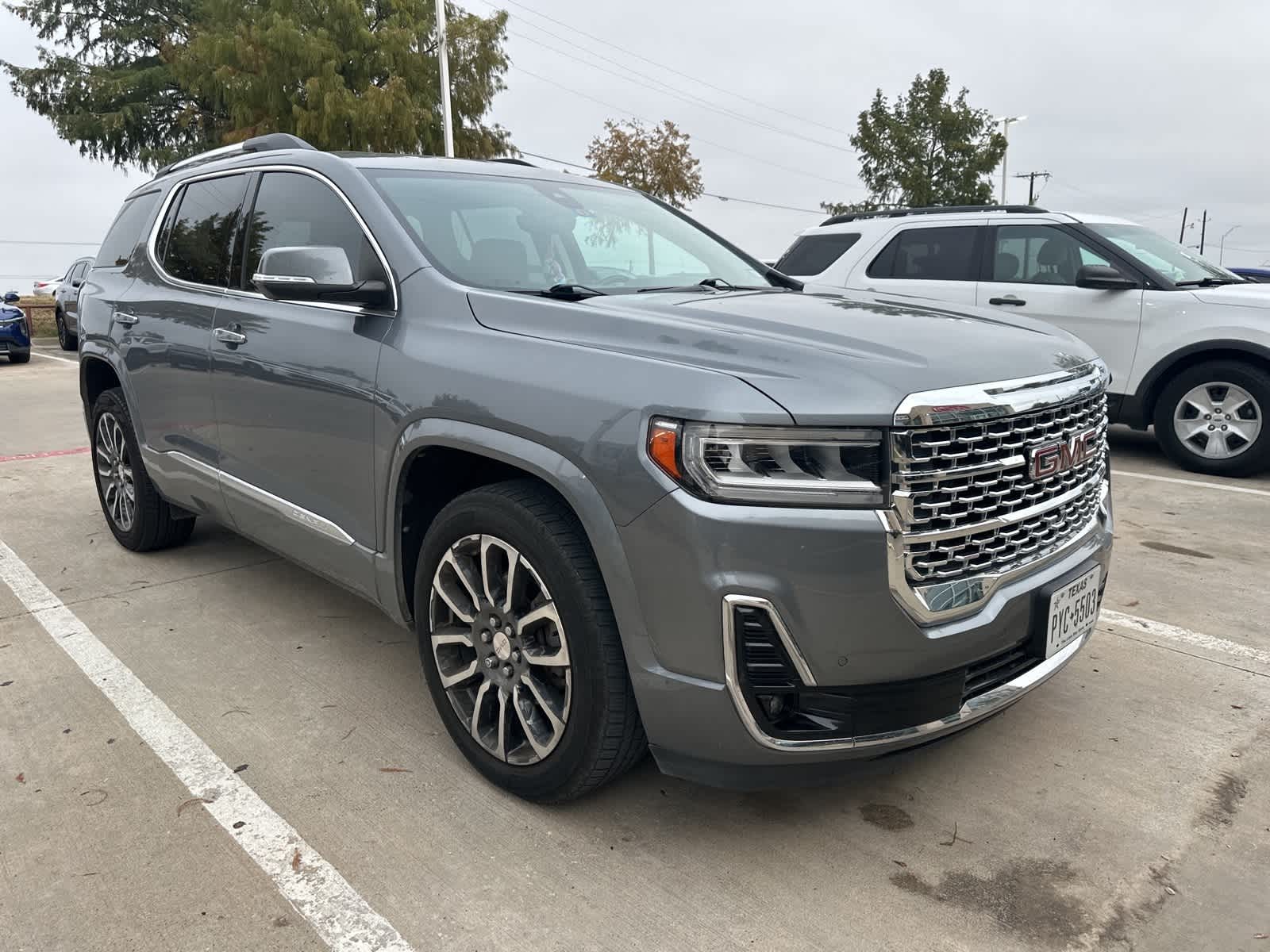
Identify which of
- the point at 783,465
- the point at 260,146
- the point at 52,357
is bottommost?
the point at 52,357

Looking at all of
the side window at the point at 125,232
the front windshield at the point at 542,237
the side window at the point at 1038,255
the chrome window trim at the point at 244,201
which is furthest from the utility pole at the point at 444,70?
the front windshield at the point at 542,237

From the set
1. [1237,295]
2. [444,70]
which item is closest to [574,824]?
[1237,295]

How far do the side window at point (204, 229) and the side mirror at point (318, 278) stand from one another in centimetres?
106

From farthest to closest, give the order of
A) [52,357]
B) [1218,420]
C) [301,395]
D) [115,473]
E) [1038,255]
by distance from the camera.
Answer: [52,357] → [1038,255] → [1218,420] → [115,473] → [301,395]

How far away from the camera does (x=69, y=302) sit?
19422 millimetres

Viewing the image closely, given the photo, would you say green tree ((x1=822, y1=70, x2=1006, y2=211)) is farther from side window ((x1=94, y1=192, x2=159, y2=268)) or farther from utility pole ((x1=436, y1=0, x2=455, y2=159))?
side window ((x1=94, y1=192, x2=159, y2=268))

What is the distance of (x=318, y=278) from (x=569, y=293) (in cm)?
76

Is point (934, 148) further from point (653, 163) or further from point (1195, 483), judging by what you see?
point (1195, 483)

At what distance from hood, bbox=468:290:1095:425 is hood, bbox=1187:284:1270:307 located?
4648 millimetres

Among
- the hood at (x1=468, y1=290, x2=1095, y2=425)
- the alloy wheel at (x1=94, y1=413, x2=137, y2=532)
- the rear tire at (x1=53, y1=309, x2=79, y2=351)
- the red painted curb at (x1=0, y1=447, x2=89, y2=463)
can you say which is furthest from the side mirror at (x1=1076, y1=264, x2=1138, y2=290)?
the rear tire at (x1=53, y1=309, x2=79, y2=351)

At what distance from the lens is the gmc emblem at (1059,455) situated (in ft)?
7.88

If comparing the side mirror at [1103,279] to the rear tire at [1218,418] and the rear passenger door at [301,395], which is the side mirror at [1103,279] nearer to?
the rear tire at [1218,418]

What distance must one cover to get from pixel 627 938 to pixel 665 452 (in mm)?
1083

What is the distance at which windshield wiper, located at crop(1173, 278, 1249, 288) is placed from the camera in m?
6.97
